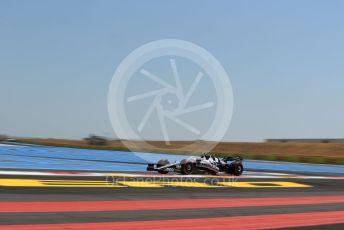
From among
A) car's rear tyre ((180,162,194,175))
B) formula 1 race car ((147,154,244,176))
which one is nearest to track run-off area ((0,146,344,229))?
car's rear tyre ((180,162,194,175))

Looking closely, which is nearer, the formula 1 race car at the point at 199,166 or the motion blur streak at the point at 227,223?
the motion blur streak at the point at 227,223

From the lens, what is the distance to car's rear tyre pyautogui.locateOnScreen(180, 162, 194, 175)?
2091 centimetres

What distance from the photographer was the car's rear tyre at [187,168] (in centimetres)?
2091

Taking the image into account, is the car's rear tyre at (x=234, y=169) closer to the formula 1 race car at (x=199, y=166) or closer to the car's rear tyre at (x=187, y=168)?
the formula 1 race car at (x=199, y=166)

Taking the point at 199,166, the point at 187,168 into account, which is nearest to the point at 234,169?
the point at 199,166

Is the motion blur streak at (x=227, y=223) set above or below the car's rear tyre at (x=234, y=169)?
below

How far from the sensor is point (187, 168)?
21094 millimetres

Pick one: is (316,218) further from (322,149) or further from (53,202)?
(322,149)

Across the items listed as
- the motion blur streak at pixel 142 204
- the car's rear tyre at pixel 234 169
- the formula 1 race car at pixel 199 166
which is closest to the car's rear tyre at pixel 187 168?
the formula 1 race car at pixel 199 166

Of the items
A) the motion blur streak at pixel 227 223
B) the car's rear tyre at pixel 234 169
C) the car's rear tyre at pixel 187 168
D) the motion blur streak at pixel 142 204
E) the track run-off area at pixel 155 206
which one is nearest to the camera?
the motion blur streak at pixel 227 223

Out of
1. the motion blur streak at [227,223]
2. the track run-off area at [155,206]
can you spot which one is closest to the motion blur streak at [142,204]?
the track run-off area at [155,206]

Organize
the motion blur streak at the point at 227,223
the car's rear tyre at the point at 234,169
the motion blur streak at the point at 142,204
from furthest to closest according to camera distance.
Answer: the car's rear tyre at the point at 234,169, the motion blur streak at the point at 142,204, the motion blur streak at the point at 227,223

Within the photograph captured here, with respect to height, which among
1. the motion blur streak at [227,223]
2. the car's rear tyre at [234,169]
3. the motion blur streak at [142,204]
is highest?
the car's rear tyre at [234,169]

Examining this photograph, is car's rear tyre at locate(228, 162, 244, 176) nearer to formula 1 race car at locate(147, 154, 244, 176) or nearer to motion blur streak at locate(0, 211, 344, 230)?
formula 1 race car at locate(147, 154, 244, 176)
